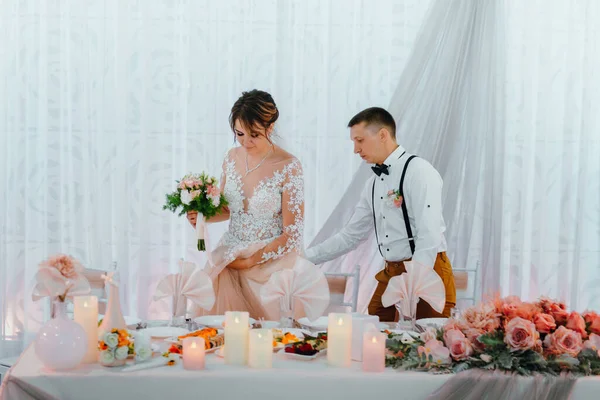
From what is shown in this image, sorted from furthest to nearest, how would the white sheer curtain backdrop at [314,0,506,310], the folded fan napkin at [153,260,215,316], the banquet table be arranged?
the white sheer curtain backdrop at [314,0,506,310], the folded fan napkin at [153,260,215,316], the banquet table

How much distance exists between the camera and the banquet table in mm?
2197

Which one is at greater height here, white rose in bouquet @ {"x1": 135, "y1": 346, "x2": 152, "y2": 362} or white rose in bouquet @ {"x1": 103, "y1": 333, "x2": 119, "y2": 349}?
white rose in bouquet @ {"x1": 103, "y1": 333, "x2": 119, "y2": 349}

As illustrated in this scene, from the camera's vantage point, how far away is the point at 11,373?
219cm

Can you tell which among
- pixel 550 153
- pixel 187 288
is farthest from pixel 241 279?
pixel 550 153

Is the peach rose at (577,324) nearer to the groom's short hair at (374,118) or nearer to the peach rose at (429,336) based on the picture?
the peach rose at (429,336)

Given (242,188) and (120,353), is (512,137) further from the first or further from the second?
(120,353)

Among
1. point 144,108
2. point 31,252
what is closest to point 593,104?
point 144,108

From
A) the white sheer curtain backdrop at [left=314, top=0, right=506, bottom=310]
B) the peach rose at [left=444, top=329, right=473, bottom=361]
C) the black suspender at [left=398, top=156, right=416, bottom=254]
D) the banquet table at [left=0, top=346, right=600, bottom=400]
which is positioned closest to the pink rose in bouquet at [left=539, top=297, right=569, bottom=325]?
the banquet table at [left=0, top=346, right=600, bottom=400]

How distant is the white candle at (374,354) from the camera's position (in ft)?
7.61

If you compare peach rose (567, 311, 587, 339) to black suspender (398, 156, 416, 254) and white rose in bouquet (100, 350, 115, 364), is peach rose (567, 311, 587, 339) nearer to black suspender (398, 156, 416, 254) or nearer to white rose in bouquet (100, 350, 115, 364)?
black suspender (398, 156, 416, 254)

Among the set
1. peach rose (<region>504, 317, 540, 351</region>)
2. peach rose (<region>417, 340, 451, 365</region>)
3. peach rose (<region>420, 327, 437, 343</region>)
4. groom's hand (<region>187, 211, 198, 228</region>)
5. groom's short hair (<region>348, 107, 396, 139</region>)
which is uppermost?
groom's short hair (<region>348, 107, 396, 139</region>)

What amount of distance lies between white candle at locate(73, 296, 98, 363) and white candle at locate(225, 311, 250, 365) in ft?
1.52

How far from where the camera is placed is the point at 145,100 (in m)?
4.55

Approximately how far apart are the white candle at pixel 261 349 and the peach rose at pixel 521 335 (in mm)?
818
